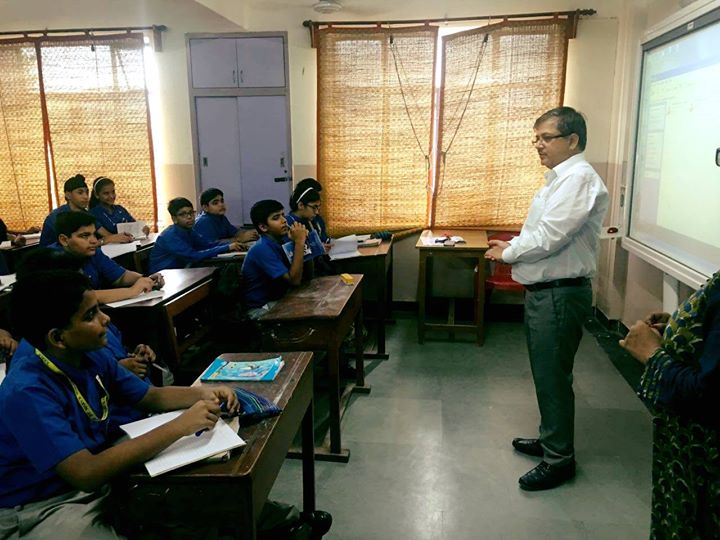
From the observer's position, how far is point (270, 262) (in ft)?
9.52

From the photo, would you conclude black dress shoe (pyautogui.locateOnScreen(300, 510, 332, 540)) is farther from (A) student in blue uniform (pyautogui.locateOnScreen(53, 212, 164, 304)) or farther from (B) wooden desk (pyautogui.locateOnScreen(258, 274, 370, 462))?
(A) student in blue uniform (pyautogui.locateOnScreen(53, 212, 164, 304))

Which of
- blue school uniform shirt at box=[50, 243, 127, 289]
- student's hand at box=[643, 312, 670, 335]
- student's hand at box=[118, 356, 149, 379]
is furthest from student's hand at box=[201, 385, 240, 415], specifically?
blue school uniform shirt at box=[50, 243, 127, 289]

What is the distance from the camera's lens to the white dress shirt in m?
→ 2.09

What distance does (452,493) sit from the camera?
2279 millimetres

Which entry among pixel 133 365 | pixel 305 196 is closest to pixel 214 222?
pixel 305 196

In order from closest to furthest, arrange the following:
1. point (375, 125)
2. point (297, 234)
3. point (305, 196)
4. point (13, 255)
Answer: point (297, 234), point (305, 196), point (13, 255), point (375, 125)

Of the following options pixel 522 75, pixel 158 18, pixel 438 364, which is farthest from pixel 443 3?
pixel 438 364

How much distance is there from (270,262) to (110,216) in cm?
248

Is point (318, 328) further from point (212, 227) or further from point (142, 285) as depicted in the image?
point (212, 227)

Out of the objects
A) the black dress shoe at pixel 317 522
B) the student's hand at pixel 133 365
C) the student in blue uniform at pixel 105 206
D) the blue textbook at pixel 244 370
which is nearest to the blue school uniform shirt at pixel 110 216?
the student in blue uniform at pixel 105 206

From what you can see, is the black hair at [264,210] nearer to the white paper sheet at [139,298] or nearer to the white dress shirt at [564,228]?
the white paper sheet at [139,298]

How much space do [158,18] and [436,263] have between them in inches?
127

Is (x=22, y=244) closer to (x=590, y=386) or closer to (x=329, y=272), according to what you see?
(x=329, y=272)

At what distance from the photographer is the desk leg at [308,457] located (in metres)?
1.91
